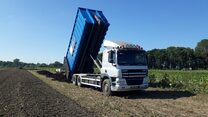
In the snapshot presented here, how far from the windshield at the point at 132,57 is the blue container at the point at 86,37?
3802mm

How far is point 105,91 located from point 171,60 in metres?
127

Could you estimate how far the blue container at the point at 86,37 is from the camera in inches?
778

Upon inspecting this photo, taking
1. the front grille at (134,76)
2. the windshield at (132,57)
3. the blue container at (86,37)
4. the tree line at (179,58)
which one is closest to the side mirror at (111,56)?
the windshield at (132,57)

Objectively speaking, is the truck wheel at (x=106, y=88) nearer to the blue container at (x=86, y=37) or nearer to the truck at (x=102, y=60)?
the truck at (x=102, y=60)

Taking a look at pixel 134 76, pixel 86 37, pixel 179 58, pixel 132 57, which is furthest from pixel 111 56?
pixel 179 58

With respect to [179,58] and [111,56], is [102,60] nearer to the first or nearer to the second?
[111,56]

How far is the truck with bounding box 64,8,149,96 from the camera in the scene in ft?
53.1

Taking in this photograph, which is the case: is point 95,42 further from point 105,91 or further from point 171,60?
point 171,60

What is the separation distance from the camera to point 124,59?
53.4ft

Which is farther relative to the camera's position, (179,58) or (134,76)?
(179,58)

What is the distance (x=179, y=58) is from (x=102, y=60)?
123 m

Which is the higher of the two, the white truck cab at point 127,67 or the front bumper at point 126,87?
the white truck cab at point 127,67

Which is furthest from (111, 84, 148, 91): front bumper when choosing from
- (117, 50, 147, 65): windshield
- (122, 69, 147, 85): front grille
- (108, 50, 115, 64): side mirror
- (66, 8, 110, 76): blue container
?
(66, 8, 110, 76): blue container

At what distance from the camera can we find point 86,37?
2016 centimetres
